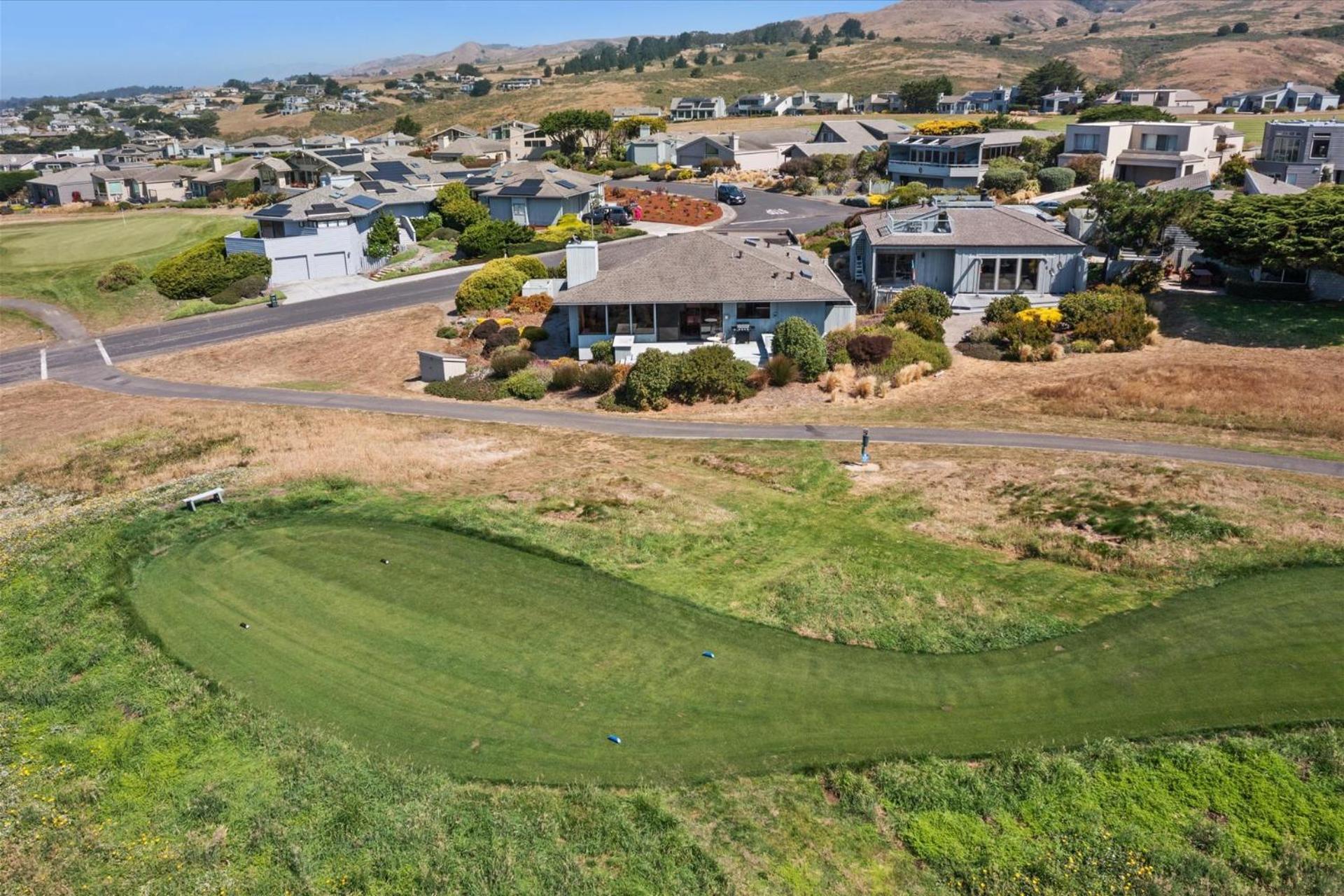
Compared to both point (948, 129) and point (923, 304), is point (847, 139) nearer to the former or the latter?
point (948, 129)

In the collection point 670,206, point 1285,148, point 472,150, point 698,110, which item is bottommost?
point 670,206

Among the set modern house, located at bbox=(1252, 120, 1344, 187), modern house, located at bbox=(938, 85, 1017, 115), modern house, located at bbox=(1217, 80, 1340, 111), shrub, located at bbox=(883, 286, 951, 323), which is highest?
modern house, located at bbox=(938, 85, 1017, 115)

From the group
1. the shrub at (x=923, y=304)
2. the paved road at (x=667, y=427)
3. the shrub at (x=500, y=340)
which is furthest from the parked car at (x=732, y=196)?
the paved road at (x=667, y=427)

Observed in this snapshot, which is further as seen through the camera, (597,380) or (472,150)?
(472,150)

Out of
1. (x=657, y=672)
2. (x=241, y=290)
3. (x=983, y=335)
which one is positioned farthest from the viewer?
(x=241, y=290)

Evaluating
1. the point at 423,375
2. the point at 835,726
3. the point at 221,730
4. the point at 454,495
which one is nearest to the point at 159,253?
the point at 423,375

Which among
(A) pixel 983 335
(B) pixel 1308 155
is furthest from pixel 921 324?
(B) pixel 1308 155

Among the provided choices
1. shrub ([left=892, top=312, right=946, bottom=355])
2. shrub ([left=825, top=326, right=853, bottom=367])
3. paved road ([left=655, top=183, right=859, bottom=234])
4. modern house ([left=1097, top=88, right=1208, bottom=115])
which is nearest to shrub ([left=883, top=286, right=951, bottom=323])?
shrub ([left=892, top=312, right=946, bottom=355])

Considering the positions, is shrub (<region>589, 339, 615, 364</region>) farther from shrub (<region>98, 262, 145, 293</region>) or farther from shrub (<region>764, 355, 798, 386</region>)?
shrub (<region>98, 262, 145, 293</region>)
